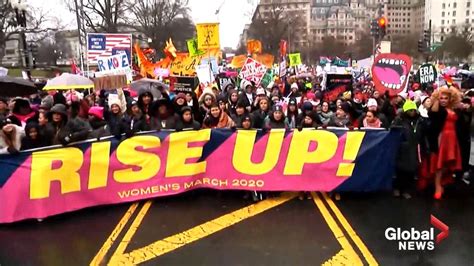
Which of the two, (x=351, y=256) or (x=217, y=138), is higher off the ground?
(x=217, y=138)

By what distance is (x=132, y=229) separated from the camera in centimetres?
604

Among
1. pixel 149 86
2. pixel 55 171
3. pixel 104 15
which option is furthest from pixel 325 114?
pixel 104 15

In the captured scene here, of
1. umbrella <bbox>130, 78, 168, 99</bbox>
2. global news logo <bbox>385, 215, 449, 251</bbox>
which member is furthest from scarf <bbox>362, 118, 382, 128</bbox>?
umbrella <bbox>130, 78, 168, 99</bbox>

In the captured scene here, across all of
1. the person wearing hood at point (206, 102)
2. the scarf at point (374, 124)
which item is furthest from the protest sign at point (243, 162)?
the person wearing hood at point (206, 102)

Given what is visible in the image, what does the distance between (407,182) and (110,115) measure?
5.18m

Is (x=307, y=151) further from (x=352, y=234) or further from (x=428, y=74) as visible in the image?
(x=428, y=74)

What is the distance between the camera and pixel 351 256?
520 centimetres

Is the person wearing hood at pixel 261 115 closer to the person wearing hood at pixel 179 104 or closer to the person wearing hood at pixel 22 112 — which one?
the person wearing hood at pixel 179 104

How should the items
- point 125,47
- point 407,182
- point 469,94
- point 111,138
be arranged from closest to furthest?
point 111,138, point 407,182, point 469,94, point 125,47

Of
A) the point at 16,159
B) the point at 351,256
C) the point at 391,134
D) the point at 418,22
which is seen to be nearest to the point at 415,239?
the point at 351,256

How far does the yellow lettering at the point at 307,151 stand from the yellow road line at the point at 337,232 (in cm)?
53

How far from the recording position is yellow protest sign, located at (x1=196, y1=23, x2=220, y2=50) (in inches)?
469

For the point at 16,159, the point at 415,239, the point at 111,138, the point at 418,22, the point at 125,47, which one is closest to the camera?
the point at 415,239

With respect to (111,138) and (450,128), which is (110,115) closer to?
(111,138)
